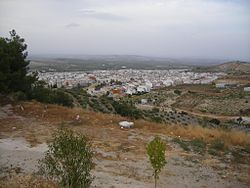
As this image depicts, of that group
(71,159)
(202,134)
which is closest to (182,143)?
(202,134)

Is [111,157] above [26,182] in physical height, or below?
below

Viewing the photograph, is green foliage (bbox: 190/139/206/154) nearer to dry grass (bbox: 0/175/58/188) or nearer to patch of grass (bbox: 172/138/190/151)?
patch of grass (bbox: 172/138/190/151)

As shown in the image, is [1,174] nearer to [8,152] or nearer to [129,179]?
[8,152]

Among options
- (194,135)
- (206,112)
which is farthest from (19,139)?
(206,112)

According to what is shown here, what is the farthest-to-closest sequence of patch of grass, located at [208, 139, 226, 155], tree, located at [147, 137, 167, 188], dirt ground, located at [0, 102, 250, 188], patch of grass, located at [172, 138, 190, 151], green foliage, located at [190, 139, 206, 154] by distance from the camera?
patch of grass, located at [172, 138, 190, 151], green foliage, located at [190, 139, 206, 154], patch of grass, located at [208, 139, 226, 155], dirt ground, located at [0, 102, 250, 188], tree, located at [147, 137, 167, 188]

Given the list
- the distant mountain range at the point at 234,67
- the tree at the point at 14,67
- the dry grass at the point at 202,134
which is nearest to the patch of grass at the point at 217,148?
the dry grass at the point at 202,134

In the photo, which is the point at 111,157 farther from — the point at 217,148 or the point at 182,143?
the point at 217,148

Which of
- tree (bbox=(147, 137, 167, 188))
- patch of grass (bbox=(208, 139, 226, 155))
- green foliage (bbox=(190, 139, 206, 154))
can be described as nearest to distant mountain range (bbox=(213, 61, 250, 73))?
green foliage (bbox=(190, 139, 206, 154))
